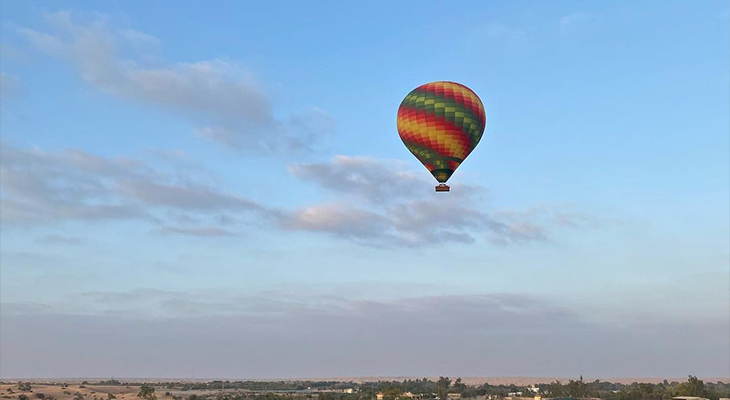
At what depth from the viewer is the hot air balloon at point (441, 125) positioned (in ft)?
225

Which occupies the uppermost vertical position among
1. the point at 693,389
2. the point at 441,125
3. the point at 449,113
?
the point at 449,113

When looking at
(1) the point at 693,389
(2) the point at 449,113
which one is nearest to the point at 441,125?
(2) the point at 449,113

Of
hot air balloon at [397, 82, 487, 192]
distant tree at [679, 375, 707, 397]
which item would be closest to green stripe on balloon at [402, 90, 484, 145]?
hot air balloon at [397, 82, 487, 192]

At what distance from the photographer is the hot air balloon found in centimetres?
6862

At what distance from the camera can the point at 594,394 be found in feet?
535

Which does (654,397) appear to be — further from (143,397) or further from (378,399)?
(143,397)

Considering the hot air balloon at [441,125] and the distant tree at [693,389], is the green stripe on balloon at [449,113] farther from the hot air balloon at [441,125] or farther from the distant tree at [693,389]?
the distant tree at [693,389]

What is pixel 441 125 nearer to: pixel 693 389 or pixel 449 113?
pixel 449 113

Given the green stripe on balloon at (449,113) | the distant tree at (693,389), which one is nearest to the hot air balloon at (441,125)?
the green stripe on balloon at (449,113)

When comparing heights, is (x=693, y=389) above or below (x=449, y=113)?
below

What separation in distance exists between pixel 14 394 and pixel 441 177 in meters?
133

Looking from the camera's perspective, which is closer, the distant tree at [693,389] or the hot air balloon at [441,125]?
the hot air balloon at [441,125]

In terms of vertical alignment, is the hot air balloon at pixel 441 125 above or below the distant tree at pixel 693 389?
above

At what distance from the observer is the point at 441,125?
225 feet
